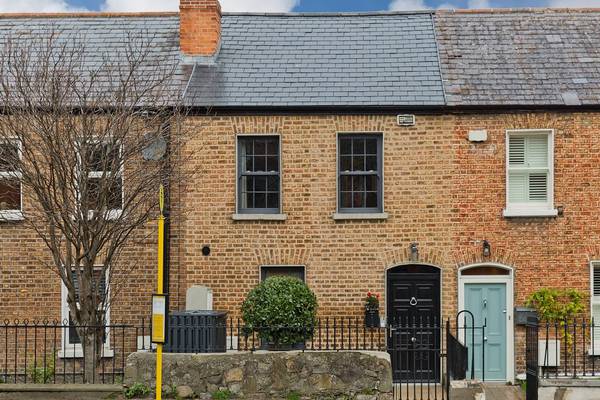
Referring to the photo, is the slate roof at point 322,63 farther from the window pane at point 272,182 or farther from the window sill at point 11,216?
the window sill at point 11,216

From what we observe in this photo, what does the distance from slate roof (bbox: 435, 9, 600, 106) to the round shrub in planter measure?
5589mm

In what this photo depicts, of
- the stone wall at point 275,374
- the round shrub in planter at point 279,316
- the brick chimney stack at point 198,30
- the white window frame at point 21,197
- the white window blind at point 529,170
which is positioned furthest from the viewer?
the brick chimney stack at point 198,30

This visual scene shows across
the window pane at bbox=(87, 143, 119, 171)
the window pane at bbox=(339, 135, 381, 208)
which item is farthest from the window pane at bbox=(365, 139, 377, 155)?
the window pane at bbox=(87, 143, 119, 171)

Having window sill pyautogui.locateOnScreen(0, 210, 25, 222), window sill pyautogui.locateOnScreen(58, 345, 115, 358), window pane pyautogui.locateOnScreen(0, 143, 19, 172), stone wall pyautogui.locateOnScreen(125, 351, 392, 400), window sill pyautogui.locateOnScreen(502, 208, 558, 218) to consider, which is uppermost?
window pane pyautogui.locateOnScreen(0, 143, 19, 172)

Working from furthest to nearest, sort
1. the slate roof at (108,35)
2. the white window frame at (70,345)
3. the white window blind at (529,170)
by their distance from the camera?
the slate roof at (108,35)
the white window blind at (529,170)
the white window frame at (70,345)

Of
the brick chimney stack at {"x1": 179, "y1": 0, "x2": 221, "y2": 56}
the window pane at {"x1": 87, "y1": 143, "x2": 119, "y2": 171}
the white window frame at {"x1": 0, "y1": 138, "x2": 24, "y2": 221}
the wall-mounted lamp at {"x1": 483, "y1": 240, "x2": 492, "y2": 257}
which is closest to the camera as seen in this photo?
the window pane at {"x1": 87, "y1": 143, "x2": 119, "y2": 171}

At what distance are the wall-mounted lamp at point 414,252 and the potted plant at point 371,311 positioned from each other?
3.48 feet

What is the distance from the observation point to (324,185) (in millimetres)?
17203

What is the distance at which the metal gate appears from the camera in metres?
13.7

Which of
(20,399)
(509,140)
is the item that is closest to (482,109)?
A: (509,140)

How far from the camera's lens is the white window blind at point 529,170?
17.1 metres

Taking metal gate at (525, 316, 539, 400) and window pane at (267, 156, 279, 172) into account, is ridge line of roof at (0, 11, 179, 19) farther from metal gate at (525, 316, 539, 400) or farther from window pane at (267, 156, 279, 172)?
→ metal gate at (525, 316, 539, 400)

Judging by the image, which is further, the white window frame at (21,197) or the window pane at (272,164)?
the window pane at (272,164)

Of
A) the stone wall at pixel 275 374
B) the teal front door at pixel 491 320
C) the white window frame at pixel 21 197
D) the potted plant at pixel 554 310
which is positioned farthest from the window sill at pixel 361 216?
the white window frame at pixel 21 197
